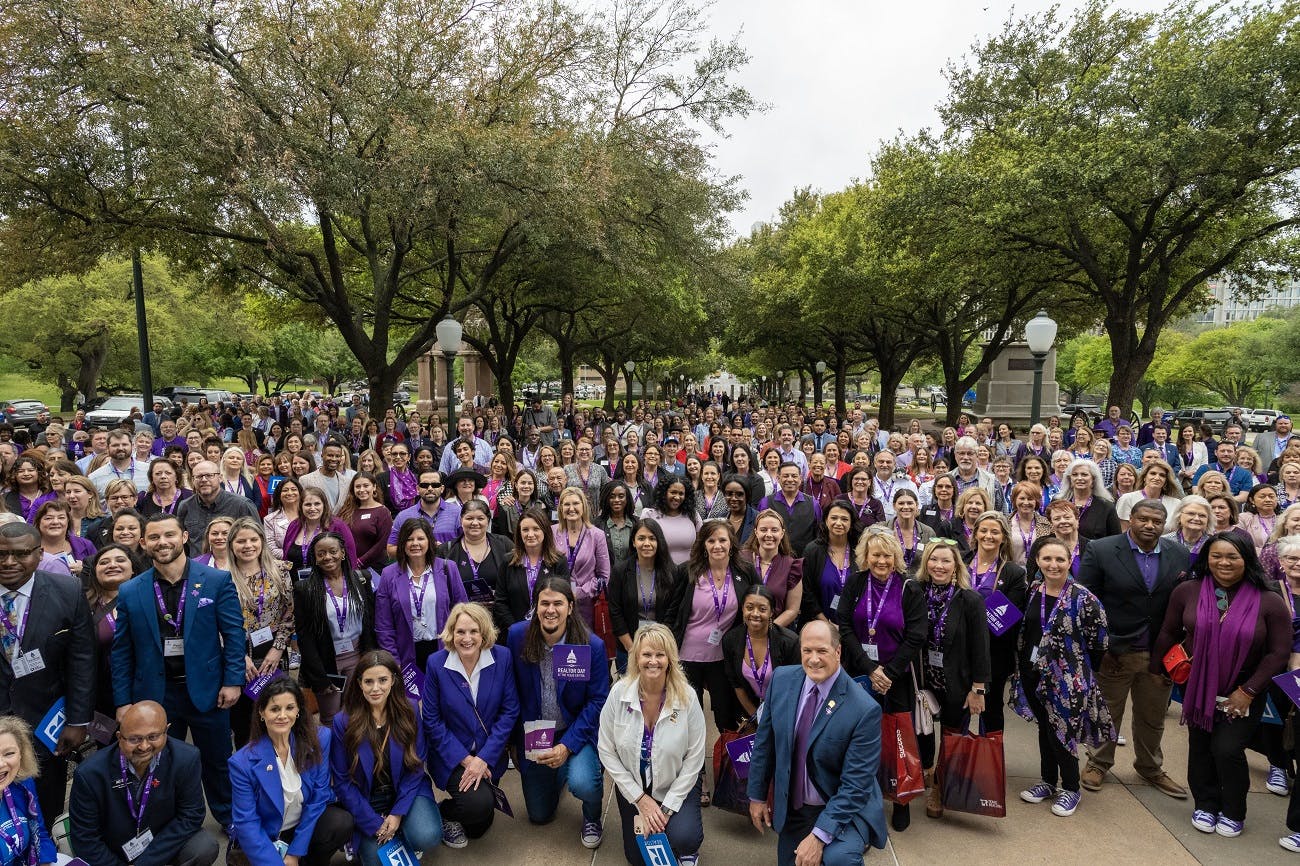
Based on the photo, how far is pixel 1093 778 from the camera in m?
4.39

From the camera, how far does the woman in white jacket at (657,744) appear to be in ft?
11.8

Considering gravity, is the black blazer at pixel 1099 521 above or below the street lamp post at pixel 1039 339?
below

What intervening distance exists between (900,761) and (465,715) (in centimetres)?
253

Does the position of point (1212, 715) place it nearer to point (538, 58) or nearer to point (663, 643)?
point (663, 643)

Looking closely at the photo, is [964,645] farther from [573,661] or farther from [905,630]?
[573,661]

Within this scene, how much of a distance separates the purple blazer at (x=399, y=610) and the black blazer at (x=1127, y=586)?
14.4ft

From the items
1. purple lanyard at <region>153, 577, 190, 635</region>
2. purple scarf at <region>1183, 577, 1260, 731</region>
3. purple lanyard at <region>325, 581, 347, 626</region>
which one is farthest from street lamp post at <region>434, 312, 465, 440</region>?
purple scarf at <region>1183, 577, 1260, 731</region>

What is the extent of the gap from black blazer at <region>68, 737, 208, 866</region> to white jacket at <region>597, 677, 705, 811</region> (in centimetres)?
209

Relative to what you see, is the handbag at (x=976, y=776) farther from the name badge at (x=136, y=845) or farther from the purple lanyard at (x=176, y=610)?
the purple lanyard at (x=176, y=610)

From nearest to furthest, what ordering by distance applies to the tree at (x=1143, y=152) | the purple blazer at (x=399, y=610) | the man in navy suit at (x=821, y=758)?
the man in navy suit at (x=821, y=758) < the purple blazer at (x=399, y=610) < the tree at (x=1143, y=152)

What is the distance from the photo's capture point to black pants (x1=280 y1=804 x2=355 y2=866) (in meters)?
3.55

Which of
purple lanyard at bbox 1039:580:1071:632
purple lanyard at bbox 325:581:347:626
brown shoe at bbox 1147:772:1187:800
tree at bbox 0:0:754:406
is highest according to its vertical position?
tree at bbox 0:0:754:406

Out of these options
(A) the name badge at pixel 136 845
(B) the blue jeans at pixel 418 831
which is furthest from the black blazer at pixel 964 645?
(A) the name badge at pixel 136 845

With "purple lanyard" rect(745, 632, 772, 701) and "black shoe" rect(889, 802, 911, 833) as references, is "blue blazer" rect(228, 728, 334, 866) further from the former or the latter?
"black shoe" rect(889, 802, 911, 833)
